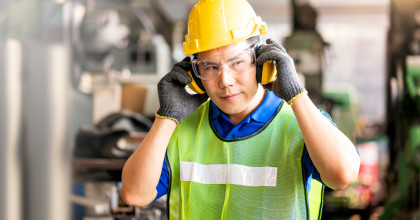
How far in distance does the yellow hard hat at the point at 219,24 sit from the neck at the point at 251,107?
0.20 m

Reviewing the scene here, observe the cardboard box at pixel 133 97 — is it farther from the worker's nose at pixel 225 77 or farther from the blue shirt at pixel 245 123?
the worker's nose at pixel 225 77

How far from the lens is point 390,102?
6137mm

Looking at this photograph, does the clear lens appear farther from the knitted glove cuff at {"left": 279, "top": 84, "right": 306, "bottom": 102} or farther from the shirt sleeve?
the shirt sleeve

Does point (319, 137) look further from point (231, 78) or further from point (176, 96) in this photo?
point (176, 96)

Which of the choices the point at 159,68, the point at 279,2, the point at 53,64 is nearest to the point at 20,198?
the point at 53,64

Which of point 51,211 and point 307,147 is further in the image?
point 51,211

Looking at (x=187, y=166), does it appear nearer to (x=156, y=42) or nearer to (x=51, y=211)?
(x=51, y=211)

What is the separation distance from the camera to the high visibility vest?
5.38ft

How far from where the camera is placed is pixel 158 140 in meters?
1.67

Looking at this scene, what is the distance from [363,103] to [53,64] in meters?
12.0

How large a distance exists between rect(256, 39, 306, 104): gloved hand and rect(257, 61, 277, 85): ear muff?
0.08 feet

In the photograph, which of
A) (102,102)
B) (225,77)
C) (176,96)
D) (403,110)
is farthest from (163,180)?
(403,110)

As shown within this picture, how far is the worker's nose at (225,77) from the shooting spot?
161cm

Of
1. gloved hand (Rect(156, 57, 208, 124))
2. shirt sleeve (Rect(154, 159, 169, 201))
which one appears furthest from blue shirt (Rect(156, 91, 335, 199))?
gloved hand (Rect(156, 57, 208, 124))
